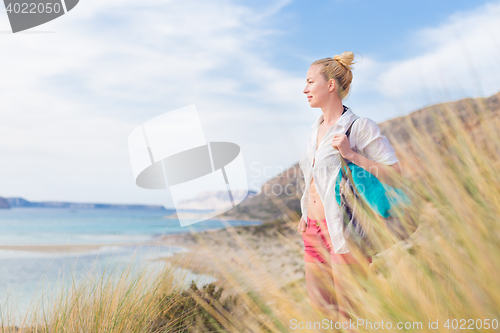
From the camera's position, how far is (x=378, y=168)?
166 cm

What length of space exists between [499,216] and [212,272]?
3328 mm

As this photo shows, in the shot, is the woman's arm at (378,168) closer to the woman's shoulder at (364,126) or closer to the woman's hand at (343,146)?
the woman's hand at (343,146)

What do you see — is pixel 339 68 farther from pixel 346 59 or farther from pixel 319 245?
pixel 319 245

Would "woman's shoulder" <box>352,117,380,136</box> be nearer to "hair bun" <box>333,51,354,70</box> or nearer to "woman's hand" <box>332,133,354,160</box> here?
"woman's hand" <box>332,133,354,160</box>

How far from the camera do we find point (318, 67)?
1.95 metres

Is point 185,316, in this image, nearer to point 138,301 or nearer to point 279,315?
point 138,301

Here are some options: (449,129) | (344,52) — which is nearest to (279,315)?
(449,129)

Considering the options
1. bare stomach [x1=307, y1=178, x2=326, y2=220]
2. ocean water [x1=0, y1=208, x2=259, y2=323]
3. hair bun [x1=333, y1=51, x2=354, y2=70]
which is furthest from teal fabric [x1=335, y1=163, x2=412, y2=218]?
ocean water [x1=0, y1=208, x2=259, y2=323]

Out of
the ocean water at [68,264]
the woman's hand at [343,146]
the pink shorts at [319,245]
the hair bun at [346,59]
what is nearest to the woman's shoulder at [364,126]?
the woman's hand at [343,146]

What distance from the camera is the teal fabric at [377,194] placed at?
5.00 ft

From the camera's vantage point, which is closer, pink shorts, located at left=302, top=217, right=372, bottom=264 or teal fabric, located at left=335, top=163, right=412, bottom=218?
teal fabric, located at left=335, top=163, right=412, bottom=218

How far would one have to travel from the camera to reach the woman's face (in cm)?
193

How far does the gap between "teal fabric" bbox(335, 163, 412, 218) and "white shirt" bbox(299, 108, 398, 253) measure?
0.07 metres

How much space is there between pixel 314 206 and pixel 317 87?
0.68 meters
